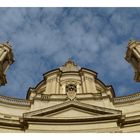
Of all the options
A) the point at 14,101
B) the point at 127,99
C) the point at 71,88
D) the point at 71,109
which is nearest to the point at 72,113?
the point at 71,109

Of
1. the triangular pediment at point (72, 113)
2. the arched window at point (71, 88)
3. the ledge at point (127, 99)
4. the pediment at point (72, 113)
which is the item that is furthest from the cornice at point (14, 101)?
the ledge at point (127, 99)

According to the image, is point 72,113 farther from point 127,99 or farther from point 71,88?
point 71,88

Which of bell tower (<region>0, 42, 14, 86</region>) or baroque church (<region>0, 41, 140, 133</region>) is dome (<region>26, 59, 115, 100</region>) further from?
bell tower (<region>0, 42, 14, 86</region>)

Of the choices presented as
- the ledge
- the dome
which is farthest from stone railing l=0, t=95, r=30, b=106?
the ledge

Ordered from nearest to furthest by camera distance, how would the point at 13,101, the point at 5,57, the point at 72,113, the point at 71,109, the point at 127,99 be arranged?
1. the point at 72,113
2. the point at 71,109
3. the point at 127,99
4. the point at 13,101
5. the point at 5,57

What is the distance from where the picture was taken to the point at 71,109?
22969 mm

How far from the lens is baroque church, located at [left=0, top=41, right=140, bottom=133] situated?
70.0 ft

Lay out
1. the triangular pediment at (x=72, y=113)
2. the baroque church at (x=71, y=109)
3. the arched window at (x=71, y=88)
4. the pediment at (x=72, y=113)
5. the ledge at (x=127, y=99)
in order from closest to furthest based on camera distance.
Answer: the baroque church at (x=71, y=109) → the pediment at (x=72, y=113) → the triangular pediment at (x=72, y=113) → the ledge at (x=127, y=99) → the arched window at (x=71, y=88)

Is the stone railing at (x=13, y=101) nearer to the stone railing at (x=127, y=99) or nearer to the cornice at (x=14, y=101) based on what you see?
the cornice at (x=14, y=101)

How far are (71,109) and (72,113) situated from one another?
1.31ft

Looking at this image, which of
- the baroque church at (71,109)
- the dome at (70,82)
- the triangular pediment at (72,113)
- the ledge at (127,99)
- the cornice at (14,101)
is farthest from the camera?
the dome at (70,82)

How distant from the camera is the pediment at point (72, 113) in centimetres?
2145

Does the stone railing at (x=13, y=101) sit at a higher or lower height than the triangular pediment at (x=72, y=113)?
higher
